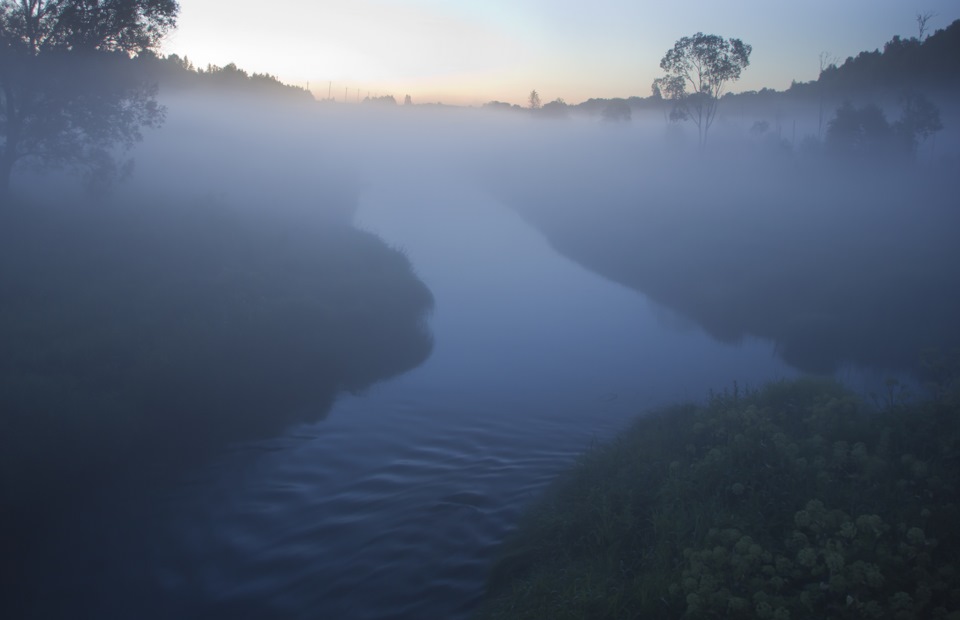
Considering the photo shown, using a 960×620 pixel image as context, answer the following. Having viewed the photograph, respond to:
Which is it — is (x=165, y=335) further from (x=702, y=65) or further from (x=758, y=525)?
(x=702, y=65)

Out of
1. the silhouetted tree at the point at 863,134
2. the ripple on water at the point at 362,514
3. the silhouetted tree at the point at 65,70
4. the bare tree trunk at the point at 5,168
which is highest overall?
the silhouetted tree at the point at 863,134

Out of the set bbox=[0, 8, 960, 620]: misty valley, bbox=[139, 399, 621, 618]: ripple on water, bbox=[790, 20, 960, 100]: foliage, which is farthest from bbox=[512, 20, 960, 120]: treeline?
bbox=[139, 399, 621, 618]: ripple on water

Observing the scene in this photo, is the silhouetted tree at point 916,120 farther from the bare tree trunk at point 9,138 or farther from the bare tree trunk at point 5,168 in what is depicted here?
the bare tree trunk at point 5,168

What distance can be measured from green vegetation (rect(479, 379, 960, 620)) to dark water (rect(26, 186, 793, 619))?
52.7 inches

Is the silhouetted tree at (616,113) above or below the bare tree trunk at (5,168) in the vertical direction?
above

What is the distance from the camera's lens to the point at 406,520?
10.5m

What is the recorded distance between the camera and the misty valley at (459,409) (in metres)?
7.63

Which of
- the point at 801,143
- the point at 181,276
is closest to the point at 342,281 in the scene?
the point at 181,276

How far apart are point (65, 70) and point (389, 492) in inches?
757

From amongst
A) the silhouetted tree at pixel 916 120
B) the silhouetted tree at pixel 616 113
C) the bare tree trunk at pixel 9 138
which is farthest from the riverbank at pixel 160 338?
the silhouetted tree at pixel 616 113

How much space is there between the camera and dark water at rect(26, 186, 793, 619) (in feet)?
28.7

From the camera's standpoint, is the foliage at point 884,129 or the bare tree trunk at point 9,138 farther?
the foliage at point 884,129

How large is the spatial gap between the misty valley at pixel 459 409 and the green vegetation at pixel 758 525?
40 millimetres

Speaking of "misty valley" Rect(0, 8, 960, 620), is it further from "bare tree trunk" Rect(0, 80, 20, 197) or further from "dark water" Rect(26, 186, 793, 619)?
"bare tree trunk" Rect(0, 80, 20, 197)
